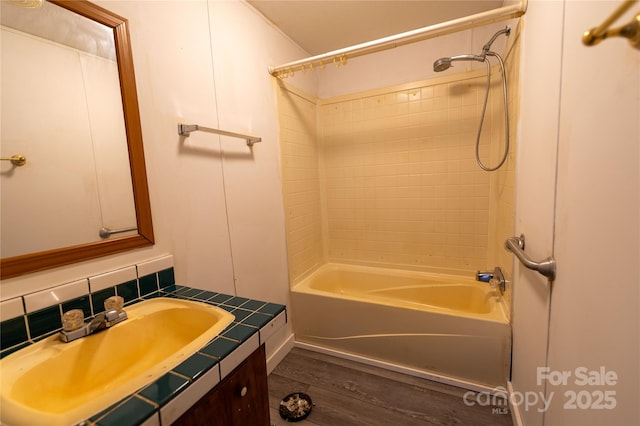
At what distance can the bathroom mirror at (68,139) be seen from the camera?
78 cm

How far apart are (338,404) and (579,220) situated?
4.96 ft

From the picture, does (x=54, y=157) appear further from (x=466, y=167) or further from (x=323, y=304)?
(x=466, y=167)

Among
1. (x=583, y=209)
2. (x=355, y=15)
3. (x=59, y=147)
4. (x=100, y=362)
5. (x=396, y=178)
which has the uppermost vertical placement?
(x=355, y=15)

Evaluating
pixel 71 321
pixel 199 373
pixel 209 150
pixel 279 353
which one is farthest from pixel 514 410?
pixel 209 150

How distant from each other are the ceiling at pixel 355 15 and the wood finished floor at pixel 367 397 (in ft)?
8.09

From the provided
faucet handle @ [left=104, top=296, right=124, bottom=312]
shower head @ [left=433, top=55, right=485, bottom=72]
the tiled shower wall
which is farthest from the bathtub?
shower head @ [left=433, top=55, right=485, bottom=72]

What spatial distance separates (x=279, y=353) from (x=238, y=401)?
1.24 m

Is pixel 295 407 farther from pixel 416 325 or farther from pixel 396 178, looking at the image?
pixel 396 178

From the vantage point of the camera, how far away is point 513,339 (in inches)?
58.1

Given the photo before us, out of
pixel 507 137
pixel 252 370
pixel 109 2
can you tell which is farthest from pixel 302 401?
pixel 109 2

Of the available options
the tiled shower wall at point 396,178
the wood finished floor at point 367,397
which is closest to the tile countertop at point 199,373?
the wood finished floor at point 367,397

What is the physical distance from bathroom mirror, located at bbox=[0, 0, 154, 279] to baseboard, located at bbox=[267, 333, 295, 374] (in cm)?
125

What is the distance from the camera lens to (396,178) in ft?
7.74

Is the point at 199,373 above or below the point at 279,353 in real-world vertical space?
above
